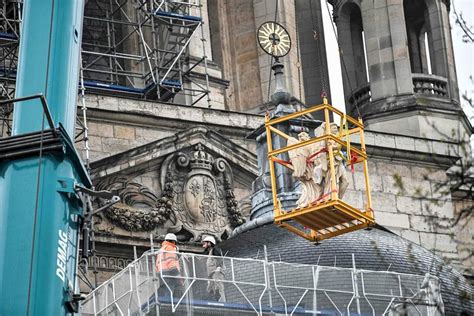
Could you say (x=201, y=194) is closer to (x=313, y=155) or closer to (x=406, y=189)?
(x=406, y=189)

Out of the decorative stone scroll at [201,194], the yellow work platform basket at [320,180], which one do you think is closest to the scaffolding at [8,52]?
the decorative stone scroll at [201,194]

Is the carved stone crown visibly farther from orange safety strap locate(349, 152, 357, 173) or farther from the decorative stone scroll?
orange safety strap locate(349, 152, 357, 173)

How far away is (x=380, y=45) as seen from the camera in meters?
45.4

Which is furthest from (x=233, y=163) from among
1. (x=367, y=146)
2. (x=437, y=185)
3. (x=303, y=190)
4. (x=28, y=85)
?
(x=437, y=185)

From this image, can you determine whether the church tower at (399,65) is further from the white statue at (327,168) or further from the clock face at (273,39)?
the white statue at (327,168)

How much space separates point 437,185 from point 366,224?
1264 centimetres

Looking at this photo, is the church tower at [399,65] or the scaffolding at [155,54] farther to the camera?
the church tower at [399,65]

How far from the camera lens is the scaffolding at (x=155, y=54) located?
42094 millimetres

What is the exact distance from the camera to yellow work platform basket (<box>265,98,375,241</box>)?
30750 millimetres

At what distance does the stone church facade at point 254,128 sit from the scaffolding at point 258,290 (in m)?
2.48

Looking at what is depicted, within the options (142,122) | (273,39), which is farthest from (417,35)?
(142,122)

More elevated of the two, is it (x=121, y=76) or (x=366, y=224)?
(x=121, y=76)

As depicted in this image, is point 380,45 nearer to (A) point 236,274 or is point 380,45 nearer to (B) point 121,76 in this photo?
(B) point 121,76

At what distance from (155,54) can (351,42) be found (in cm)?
737
